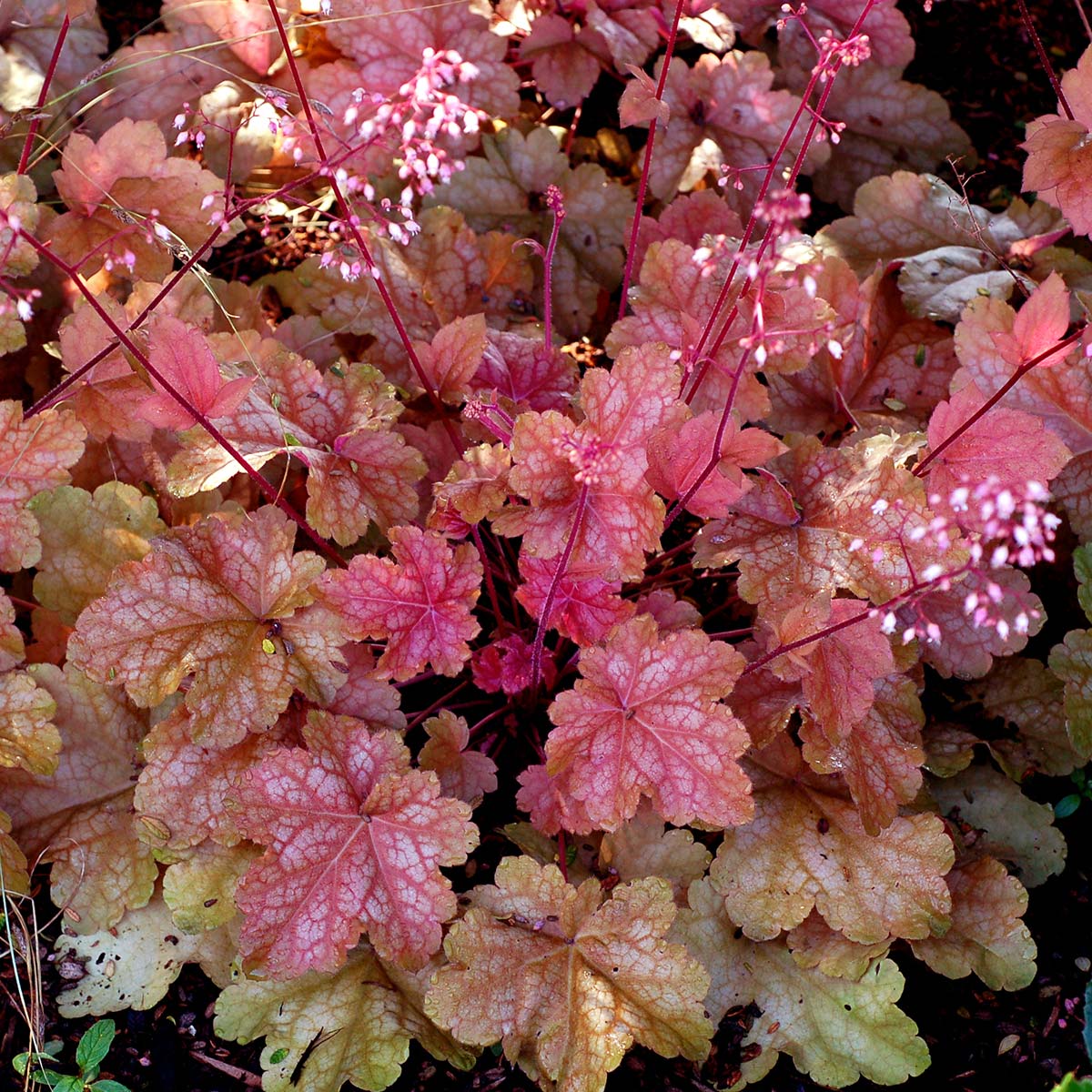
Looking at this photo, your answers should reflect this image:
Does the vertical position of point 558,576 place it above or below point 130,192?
below

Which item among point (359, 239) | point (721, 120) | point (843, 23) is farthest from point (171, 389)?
point (843, 23)

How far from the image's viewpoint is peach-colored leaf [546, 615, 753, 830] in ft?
5.34

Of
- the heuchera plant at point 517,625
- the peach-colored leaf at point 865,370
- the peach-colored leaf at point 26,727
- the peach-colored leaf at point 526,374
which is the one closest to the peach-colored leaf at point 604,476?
the heuchera plant at point 517,625

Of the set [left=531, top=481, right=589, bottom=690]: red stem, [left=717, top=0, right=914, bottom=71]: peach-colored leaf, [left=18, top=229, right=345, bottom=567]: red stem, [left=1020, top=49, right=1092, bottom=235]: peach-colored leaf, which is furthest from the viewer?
[left=717, top=0, right=914, bottom=71]: peach-colored leaf

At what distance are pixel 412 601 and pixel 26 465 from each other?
0.72 metres

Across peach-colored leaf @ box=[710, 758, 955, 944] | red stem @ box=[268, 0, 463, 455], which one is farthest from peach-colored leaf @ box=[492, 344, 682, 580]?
peach-colored leaf @ box=[710, 758, 955, 944]

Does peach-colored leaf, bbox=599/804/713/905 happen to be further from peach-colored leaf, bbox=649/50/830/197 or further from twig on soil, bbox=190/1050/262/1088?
peach-colored leaf, bbox=649/50/830/197

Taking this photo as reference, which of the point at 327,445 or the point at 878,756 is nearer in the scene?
the point at 878,756

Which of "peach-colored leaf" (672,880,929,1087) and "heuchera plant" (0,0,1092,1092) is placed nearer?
"heuchera plant" (0,0,1092,1092)

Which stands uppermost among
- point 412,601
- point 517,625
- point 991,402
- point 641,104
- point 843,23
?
point 641,104

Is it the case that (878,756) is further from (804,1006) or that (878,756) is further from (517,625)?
(517,625)

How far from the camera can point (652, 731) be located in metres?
1.66

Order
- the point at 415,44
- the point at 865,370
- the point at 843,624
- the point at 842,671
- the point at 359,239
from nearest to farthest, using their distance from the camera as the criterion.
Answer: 1. the point at 843,624
2. the point at 359,239
3. the point at 842,671
4. the point at 865,370
5. the point at 415,44

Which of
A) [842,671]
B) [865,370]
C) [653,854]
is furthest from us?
[865,370]
